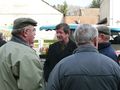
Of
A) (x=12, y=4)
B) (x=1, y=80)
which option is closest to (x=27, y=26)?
(x=1, y=80)

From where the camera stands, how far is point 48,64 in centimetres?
790

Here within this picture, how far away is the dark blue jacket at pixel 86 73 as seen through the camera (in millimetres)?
4301

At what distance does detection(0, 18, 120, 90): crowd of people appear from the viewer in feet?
14.1

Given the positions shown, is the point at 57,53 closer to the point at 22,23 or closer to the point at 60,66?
the point at 22,23

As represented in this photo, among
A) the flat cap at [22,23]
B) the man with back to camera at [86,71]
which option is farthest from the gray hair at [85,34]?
the flat cap at [22,23]

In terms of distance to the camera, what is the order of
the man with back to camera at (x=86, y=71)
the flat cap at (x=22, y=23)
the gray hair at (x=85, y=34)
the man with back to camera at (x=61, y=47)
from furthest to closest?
the man with back to camera at (x=61, y=47) → the flat cap at (x=22, y=23) → the gray hair at (x=85, y=34) → the man with back to camera at (x=86, y=71)

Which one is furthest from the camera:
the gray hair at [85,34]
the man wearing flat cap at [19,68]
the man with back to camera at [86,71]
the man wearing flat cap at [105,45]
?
the man wearing flat cap at [105,45]

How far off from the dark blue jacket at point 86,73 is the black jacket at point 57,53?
10.7ft

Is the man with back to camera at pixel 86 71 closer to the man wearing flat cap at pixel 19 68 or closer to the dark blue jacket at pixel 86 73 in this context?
the dark blue jacket at pixel 86 73

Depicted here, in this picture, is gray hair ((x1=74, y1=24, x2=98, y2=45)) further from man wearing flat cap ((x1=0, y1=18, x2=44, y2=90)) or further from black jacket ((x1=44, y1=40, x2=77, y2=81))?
black jacket ((x1=44, y1=40, x2=77, y2=81))

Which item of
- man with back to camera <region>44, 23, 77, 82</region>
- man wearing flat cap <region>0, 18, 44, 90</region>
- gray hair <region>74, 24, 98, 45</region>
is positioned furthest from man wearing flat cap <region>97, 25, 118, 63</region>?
gray hair <region>74, 24, 98, 45</region>

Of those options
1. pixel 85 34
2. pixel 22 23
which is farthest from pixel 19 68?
pixel 85 34

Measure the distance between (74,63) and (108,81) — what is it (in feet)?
1.10

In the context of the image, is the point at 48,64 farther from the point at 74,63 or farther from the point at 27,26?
the point at 74,63
